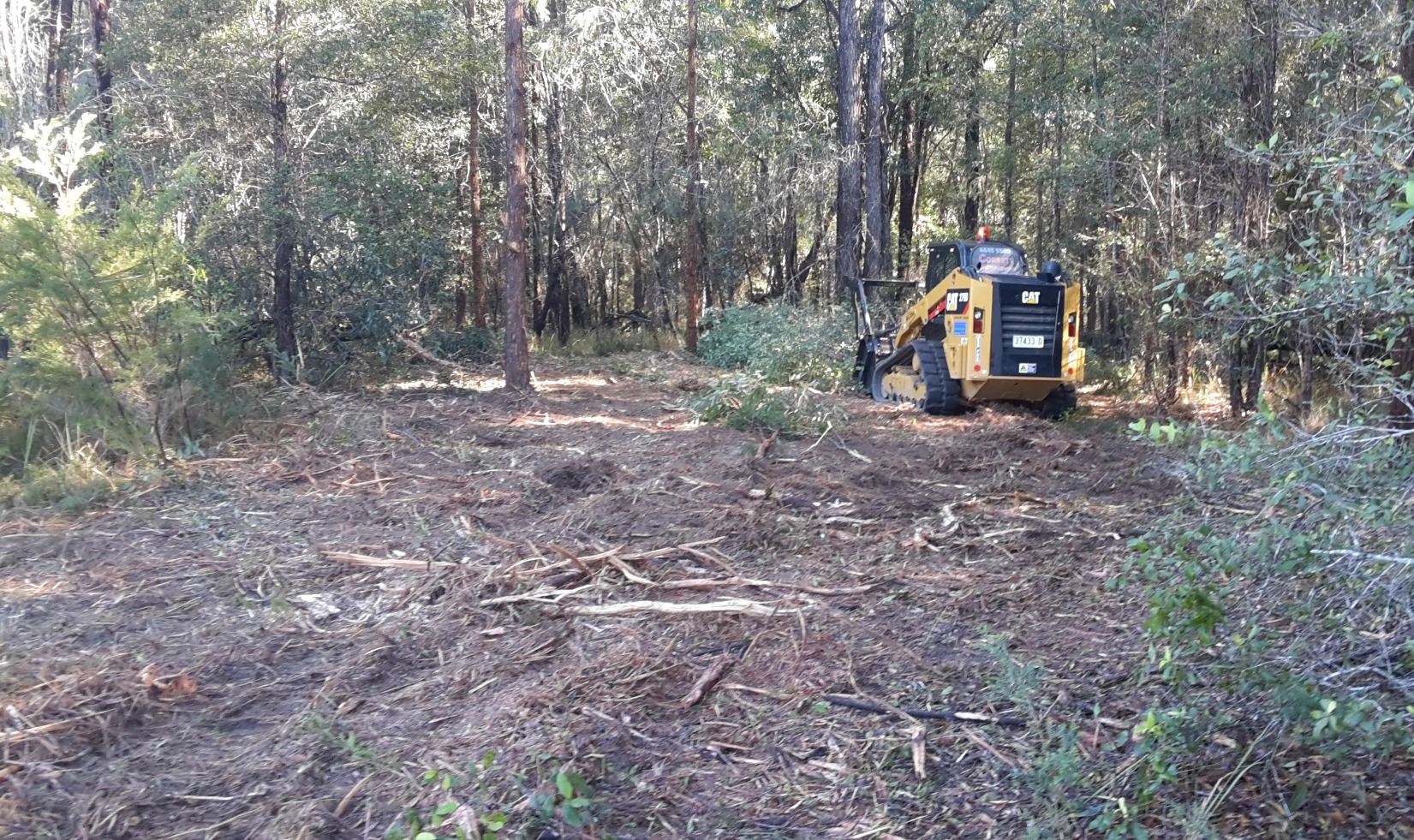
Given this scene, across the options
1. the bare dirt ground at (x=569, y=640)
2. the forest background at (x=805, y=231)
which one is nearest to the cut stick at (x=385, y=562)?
the bare dirt ground at (x=569, y=640)

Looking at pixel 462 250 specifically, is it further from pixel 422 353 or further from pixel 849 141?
pixel 849 141

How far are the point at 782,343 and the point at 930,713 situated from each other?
13132mm

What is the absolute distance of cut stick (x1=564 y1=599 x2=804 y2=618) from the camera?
5996 millimetres

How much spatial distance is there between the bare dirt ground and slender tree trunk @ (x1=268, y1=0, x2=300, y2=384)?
18.2 feet

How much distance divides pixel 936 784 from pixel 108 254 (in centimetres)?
946

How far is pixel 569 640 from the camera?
574 centimetres

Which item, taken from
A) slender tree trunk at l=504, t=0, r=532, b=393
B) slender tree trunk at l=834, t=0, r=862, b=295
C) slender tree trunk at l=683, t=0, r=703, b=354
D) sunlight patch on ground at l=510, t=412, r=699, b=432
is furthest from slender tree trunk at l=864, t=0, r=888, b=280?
sunlight patch on ground at l=510, t=412, r=699, b=432

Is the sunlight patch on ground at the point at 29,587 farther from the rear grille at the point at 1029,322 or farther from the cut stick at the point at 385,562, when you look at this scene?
the rear grille at the point at 1029,322

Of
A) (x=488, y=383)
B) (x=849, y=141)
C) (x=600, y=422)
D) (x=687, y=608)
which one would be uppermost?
(x=849, y=141)

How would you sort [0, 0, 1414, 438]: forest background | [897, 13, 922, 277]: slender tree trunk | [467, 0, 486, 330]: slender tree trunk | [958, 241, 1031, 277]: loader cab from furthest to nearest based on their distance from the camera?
[897, 13, 922, 277]: slender tree trunk, [467, 0, 486, 330]: slender tree trunk, [958, 241, 1031, 277]: loader cab, [0, 0, 1414, 438]: forest background

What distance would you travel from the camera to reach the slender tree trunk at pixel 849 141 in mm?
22281

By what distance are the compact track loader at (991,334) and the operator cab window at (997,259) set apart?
11 mm

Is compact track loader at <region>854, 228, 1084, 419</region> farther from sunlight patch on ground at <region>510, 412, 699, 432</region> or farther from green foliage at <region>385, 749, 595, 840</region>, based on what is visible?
green foliage at <region>385, 749, 595, 840</region>

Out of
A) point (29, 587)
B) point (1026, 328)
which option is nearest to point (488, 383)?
point (1026, 328)
